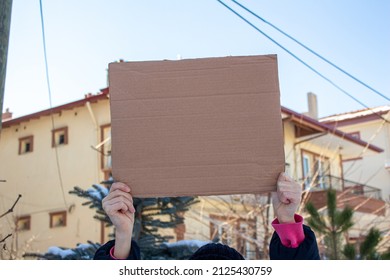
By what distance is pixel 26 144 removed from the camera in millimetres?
8977

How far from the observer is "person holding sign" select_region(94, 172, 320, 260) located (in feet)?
4.07

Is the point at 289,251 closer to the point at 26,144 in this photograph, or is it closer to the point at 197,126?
the point at 197,126

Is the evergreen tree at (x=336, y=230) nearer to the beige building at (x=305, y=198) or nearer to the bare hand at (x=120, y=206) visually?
the beige building at (x=305, y=198)

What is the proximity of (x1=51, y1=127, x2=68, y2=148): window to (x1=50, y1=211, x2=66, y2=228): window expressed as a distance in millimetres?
1077

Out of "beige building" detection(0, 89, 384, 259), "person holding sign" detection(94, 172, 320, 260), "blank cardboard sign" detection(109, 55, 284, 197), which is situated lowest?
"person holding sign" detection(94, 172, 320, 260)

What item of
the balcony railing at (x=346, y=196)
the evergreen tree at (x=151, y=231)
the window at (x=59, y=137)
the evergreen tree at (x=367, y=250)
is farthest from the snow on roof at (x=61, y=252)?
the window at (x=59, y=137)

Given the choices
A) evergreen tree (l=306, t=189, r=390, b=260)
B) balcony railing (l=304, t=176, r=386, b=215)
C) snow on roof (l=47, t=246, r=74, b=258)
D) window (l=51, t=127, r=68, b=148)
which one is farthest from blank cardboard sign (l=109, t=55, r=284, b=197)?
window (l=51, t=127, r=68, b=148)

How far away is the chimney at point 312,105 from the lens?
14141 millimetres

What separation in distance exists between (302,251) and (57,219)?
8.29m

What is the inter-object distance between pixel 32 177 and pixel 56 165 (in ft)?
1.99

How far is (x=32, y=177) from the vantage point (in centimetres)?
843

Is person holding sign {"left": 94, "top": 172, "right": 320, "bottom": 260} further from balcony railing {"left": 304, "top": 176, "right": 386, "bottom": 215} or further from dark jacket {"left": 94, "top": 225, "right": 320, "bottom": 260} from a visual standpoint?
balcony railing {"left": 304, "top": 176, "right": 386, "bottom": 215}
